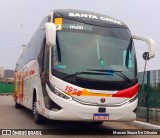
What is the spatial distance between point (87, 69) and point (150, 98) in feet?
14.7

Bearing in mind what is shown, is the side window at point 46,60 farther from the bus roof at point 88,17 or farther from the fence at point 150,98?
the fence at point 150,98

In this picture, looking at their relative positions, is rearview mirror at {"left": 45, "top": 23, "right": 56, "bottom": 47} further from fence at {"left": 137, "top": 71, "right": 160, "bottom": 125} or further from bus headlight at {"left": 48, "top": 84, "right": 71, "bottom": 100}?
fence at {"left": 137, "top": 71, "right": 160, "bottom": 125}

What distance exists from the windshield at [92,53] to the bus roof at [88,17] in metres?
0.16

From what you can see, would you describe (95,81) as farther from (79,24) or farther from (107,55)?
(79,24)

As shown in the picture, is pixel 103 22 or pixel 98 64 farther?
pixel 103 22

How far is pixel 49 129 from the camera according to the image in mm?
10766

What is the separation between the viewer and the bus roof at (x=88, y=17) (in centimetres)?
1042

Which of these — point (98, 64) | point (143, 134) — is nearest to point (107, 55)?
point (98, 64)

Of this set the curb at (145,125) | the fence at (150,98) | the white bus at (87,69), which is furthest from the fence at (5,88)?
the white bus at (87,69)

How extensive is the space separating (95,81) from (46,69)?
1.53 meters

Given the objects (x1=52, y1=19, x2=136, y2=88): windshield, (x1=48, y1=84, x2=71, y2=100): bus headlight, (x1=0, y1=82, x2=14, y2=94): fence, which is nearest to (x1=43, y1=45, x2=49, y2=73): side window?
(x1=52, y1=19, x2=136, y2=88): windshield

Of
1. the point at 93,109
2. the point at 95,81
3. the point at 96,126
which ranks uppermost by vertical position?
the point at 95,81

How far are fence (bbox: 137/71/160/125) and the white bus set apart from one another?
254 cm

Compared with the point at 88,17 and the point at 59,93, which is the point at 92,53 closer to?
the point at 88,17
